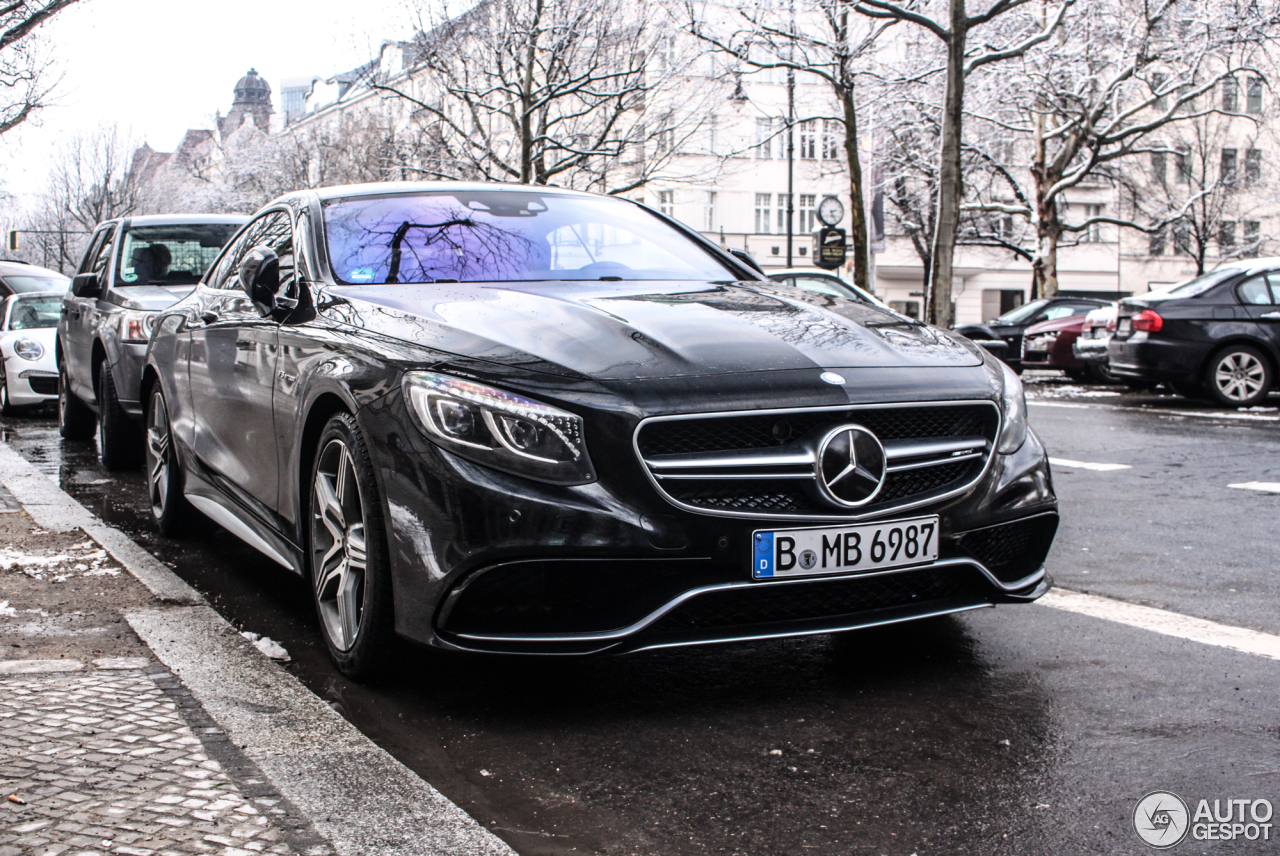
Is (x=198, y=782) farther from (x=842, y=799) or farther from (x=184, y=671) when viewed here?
(x=842, y=799)

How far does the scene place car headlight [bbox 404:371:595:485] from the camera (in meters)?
3.26

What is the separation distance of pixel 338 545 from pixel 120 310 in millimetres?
5794

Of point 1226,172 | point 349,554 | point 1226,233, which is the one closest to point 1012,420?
point 349,554

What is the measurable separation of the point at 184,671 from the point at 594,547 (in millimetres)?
1339

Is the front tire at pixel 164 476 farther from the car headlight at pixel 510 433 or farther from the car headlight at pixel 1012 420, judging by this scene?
the car headlight at pixel 1012 420

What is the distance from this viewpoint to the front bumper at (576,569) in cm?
324

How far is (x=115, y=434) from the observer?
8750 mm

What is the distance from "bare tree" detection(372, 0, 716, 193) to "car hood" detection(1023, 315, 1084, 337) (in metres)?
11.5

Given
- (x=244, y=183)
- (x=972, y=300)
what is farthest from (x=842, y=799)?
(x=972, y=300)

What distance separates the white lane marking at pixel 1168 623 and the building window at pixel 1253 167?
48.3 m

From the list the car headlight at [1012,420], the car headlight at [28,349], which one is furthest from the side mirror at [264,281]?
the car headlight at [28,349]

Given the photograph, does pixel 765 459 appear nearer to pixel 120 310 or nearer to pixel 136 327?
pixel 136 327

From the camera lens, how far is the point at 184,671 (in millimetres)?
3760

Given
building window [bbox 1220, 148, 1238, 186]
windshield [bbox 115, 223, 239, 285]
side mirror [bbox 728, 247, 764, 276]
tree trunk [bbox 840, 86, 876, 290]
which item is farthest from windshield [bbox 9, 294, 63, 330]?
building window [bbox 1220, 148, 1238, 186]
